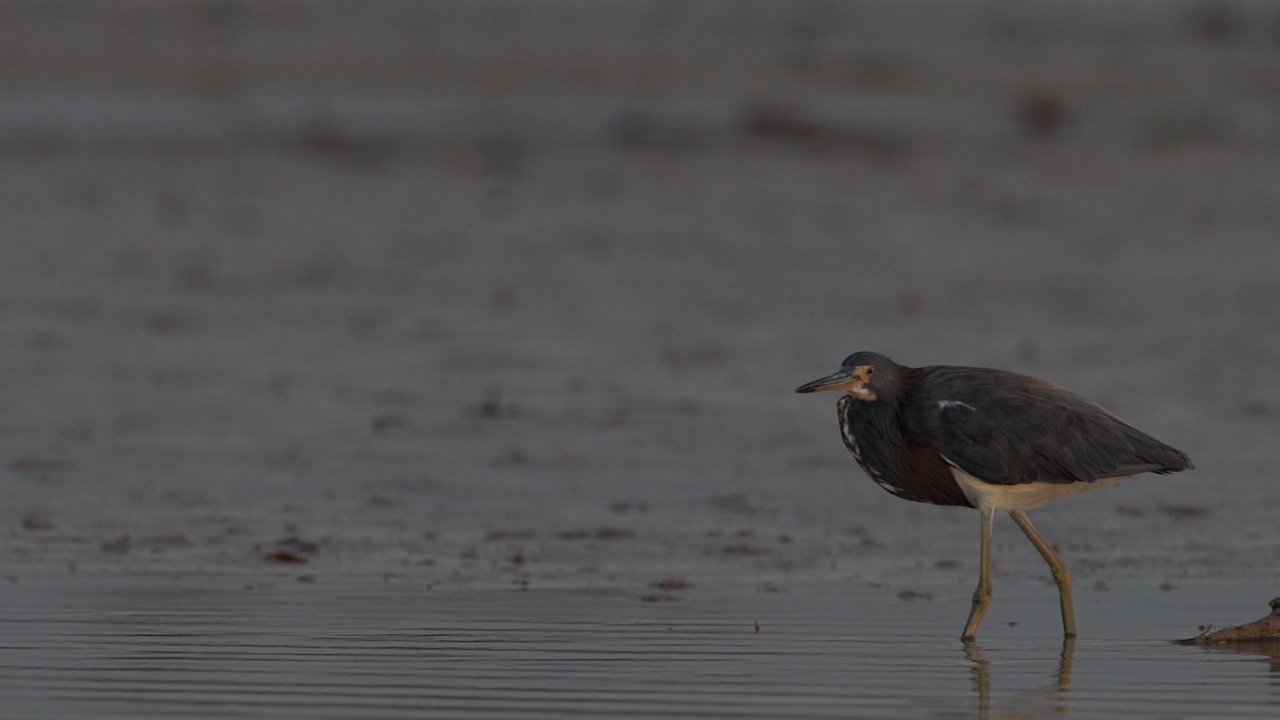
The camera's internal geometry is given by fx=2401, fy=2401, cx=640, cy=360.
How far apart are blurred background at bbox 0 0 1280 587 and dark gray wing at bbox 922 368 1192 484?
1.18 meters

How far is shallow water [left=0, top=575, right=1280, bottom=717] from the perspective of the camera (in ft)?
23.7

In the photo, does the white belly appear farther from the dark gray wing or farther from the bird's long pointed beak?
the bird's long pointed beak

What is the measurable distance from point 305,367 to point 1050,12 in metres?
15.5

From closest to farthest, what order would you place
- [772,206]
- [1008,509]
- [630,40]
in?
[1008,509] → [772,206] → [630,40]

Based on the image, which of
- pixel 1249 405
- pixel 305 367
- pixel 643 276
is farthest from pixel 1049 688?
pixel 643 276

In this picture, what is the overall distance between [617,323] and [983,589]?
8675 mm

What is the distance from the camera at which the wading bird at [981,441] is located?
29.1 ft

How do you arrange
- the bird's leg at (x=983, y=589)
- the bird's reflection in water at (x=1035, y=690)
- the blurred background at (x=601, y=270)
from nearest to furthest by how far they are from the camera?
1. the bird's reflection in water at (x=1035, y=690)
2. the bird's leg at (x=983, y=589)
3. the blurred background at (x=601, y=270)

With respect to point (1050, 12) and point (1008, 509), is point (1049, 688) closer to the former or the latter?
point (1008, 509)

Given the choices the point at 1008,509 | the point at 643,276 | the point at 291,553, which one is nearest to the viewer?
the point at 1008,509

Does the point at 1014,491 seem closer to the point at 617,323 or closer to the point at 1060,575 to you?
the point at 1060,575

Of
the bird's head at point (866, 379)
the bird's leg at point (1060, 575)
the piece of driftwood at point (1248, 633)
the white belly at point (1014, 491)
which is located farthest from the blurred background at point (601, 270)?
the piece of driftwood at point (1248, 633)

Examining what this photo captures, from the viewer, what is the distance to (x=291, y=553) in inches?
405

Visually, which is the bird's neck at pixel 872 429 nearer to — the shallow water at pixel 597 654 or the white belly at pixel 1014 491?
the white belly at pixel 1014 491
